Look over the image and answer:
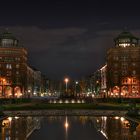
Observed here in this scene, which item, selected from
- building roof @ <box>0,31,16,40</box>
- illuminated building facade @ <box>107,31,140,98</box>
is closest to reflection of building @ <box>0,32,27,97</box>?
building roof @ <box>0,31,16,40</box>

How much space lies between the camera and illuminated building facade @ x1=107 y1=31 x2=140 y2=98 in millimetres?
178875

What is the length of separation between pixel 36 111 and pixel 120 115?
14.5 metres

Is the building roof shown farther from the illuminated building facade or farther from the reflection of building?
the illuminated building facade

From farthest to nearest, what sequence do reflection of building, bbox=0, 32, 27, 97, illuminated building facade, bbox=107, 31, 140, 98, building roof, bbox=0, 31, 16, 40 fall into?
building roof, bbox=0, 31, 16, 40 → reflection of building, bbox=0, 32, 27, 97 → illuminated building facade, bbox=107, 31, 140, 98

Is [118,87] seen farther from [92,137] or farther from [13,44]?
[92,137]

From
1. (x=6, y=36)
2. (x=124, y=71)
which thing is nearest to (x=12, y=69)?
(x=6, y=36)

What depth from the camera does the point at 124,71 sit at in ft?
599

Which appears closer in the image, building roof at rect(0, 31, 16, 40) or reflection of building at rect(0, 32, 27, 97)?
reflection of building at rect(0, 32, 27, 97)

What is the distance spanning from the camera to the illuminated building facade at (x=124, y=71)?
179 metres

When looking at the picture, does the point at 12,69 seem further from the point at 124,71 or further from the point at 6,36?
the point at 124,71

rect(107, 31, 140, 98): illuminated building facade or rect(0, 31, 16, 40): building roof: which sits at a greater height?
rect(0, 31, 16, 40): building roof

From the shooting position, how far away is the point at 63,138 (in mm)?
31047

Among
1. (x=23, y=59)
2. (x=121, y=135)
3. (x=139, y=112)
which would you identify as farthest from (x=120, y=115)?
(x=23, y=59)

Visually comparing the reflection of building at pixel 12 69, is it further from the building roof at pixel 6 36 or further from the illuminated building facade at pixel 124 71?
the illuminated building facade at pixel 124 71
